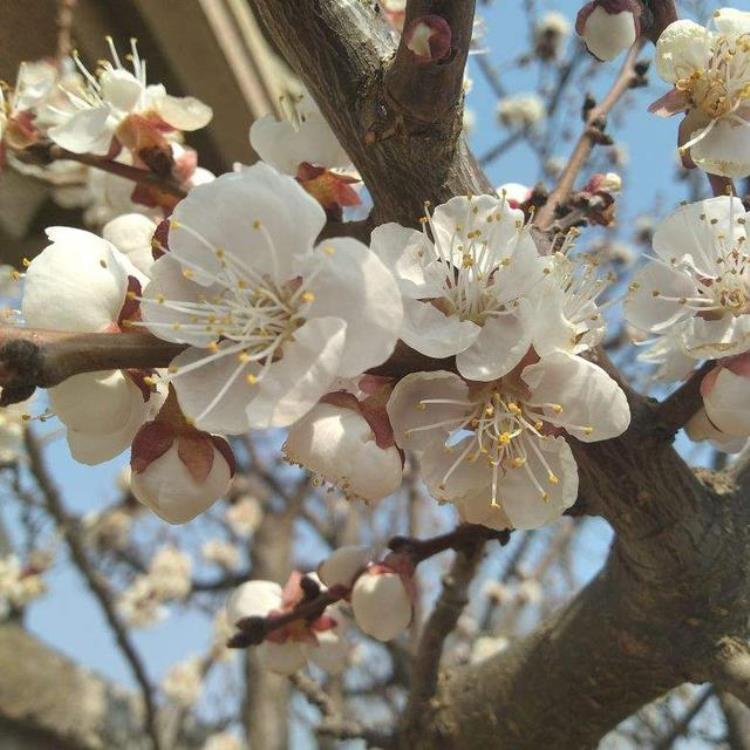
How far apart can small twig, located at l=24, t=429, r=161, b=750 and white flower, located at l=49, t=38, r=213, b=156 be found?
903mm

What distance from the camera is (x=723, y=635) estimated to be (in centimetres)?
78

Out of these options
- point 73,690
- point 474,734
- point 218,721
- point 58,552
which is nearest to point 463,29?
point 474,734

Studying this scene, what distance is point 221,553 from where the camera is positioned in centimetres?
444

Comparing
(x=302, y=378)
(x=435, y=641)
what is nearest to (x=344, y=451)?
(x=302, y=378)

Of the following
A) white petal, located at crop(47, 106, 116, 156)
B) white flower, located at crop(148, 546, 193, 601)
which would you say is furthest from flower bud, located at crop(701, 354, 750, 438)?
white flower, located at crop(148, 546, 193, 601)

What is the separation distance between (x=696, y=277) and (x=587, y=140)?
1.26 ft

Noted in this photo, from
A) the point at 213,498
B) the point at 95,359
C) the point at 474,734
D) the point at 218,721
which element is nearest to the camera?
the point at 95,359

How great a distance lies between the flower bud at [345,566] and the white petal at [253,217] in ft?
1.45

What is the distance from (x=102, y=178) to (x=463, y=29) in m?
0.72

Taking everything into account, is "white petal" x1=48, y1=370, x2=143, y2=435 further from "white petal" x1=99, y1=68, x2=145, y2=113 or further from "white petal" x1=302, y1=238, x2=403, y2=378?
"white petal" x1=99, y1=68, x2=145, y2=113

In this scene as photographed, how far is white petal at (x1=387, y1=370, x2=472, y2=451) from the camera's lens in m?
0.58

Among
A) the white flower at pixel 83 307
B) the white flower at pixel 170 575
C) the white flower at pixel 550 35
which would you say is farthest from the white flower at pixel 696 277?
the white flower at pixel 170 575

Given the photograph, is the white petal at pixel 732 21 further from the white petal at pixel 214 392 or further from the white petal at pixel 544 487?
the white petal at pixel 214 392

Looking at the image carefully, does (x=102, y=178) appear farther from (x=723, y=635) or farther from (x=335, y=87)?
(x=723, y=635)
